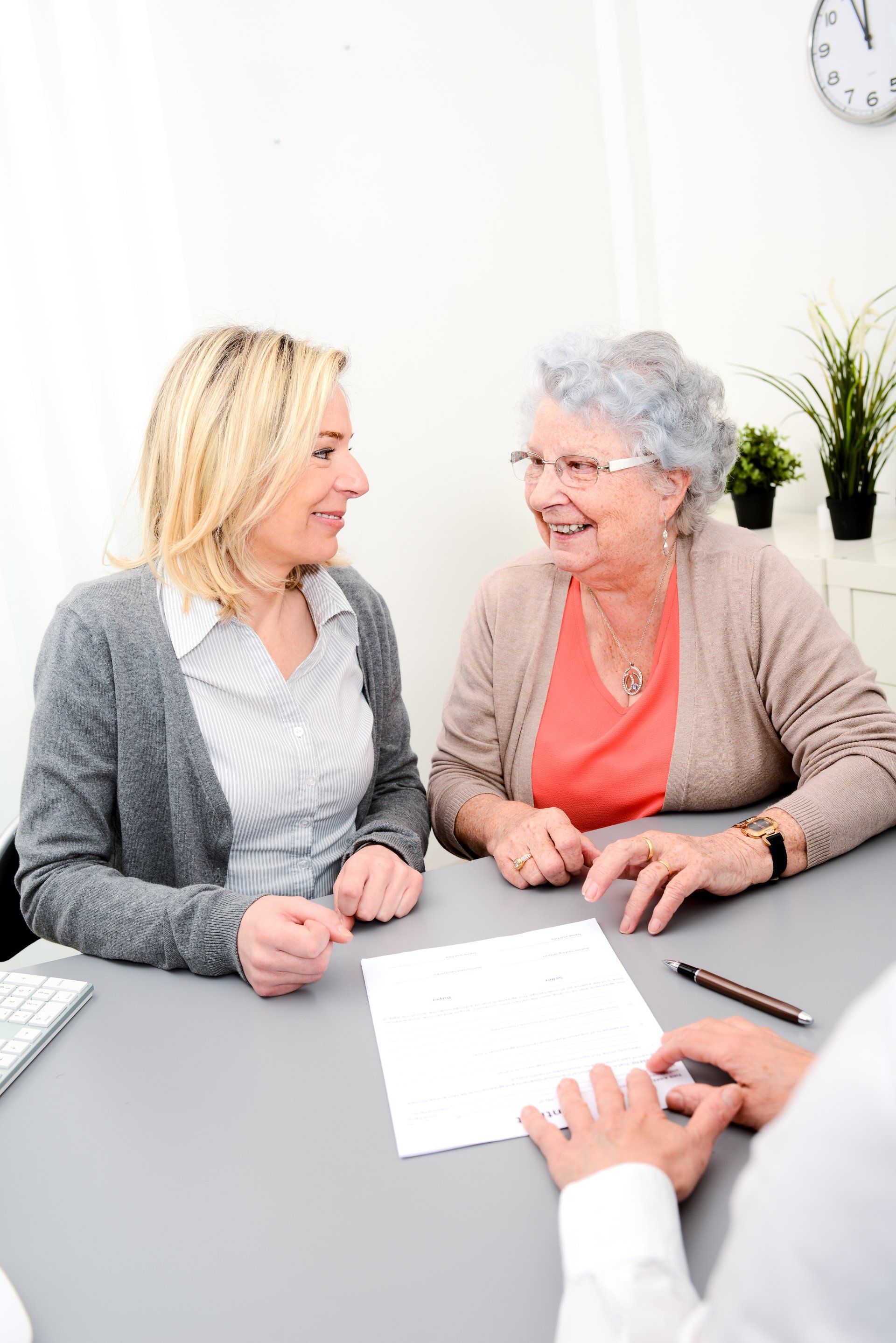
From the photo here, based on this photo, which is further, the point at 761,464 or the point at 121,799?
the point at 761,464

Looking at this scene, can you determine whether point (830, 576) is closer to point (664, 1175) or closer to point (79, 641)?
point (79, 641)

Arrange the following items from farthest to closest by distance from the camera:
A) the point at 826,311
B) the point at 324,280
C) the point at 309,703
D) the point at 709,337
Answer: the point at 709,337
the point at 826,311
the point at 324,280
the point at 309,703

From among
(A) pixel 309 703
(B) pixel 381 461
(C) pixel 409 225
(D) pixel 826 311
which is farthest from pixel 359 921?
(D) pixel 826 311

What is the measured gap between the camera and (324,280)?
7.62ft

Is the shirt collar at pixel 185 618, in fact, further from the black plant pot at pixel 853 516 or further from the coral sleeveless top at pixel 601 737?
the black plant pot at pixel 853 516

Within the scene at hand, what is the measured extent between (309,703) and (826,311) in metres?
1.97

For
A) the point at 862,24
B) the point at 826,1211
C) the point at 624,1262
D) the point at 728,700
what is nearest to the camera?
the point at 826,1211

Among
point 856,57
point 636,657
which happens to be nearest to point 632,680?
point 636,657

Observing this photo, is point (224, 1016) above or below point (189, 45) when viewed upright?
below

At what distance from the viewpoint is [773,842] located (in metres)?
1.23

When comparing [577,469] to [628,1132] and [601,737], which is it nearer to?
[601,737]

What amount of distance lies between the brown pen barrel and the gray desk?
0.01 metres

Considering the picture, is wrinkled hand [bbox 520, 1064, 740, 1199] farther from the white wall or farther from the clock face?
the clock face

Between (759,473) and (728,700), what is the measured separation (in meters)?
1.26
